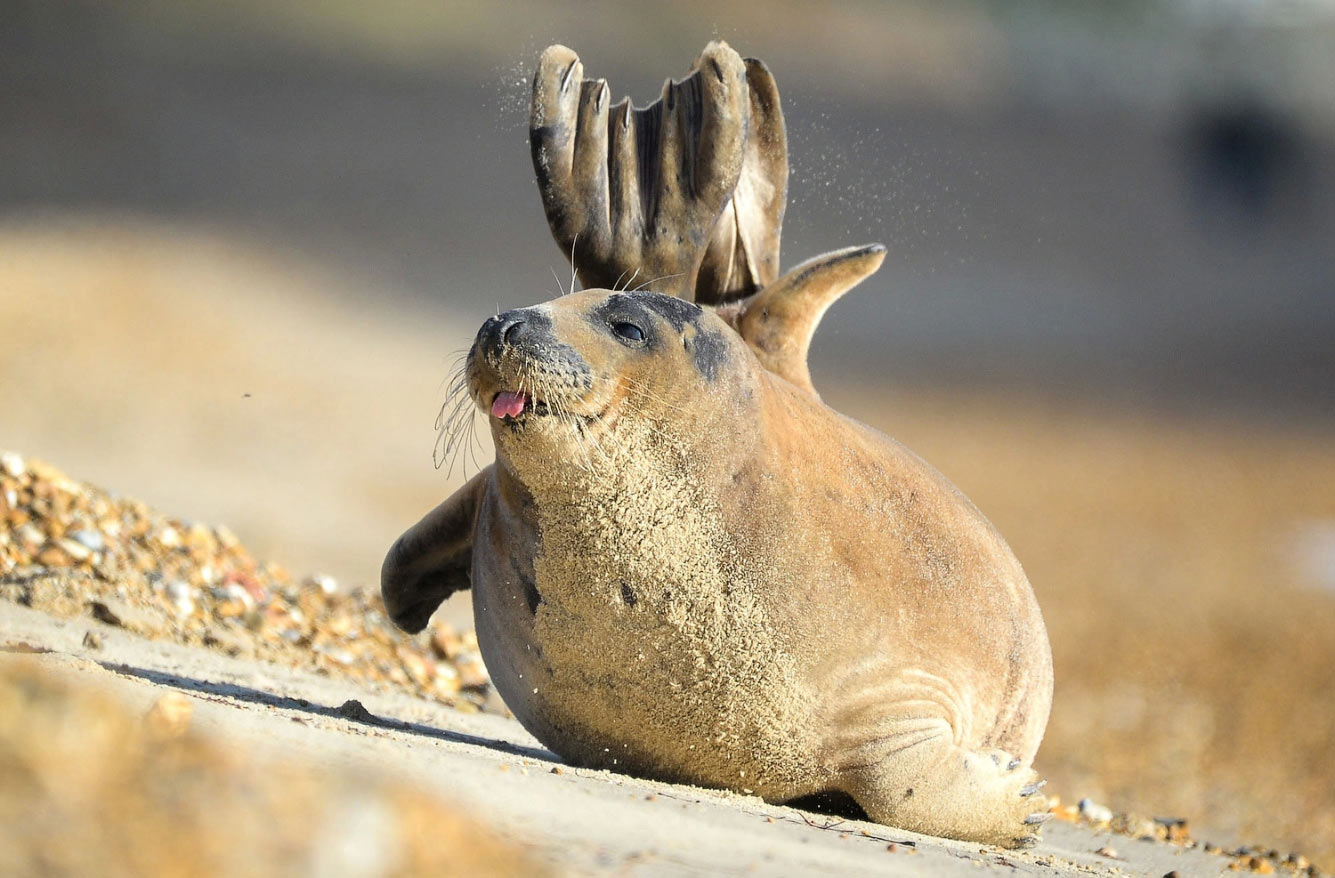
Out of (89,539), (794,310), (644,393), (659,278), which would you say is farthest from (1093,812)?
(89,539)

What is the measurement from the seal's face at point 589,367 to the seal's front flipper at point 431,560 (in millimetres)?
839

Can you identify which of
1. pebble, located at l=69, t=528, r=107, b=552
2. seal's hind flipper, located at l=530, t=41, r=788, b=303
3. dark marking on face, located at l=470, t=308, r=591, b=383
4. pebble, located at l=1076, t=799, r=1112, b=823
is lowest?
pebble, located at l=69, t=528, r=107, b=552

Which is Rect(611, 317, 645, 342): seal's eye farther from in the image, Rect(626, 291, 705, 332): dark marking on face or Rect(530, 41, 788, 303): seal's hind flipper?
Rect(530, 41, 788, 303): seal's hind flipper

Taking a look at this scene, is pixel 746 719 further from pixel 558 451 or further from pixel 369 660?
pixel 369 660

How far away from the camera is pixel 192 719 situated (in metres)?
2.52

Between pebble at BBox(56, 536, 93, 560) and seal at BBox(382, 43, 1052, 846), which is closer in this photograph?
seal at BBox(382, 43, 1052, 846)

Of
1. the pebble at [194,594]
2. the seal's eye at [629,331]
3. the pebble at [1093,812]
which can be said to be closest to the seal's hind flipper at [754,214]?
the seal's eye at [629,331]

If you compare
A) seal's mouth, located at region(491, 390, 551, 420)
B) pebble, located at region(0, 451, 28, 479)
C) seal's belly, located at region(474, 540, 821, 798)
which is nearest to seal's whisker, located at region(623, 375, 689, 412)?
seal's mouth, located at region(491, 390, 551, 420)

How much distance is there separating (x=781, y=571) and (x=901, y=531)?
1.31 ft

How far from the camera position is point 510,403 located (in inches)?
124

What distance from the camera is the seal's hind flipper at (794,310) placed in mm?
4203

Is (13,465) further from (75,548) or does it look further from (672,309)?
(672,309)

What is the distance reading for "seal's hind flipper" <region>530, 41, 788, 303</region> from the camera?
14.1 ft

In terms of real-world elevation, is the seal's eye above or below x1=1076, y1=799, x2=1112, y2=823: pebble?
above
